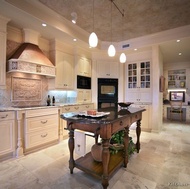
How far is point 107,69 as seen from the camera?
15.5 ft

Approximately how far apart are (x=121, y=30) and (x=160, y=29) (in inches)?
43.0

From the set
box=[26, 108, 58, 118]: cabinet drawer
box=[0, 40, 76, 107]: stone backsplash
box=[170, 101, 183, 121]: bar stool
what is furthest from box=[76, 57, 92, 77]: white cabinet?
box=[170, 101, 183, 121]: bar stool

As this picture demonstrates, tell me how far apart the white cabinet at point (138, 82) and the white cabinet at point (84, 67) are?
1.46 m

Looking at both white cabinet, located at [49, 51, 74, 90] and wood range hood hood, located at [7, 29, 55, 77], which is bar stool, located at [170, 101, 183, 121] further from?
wood range hood hood, located at [7, 29, 55, 77]

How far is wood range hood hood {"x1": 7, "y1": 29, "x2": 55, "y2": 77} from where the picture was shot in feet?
8.64

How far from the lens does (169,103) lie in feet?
19.9

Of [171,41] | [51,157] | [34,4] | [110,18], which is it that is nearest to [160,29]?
[171,41]

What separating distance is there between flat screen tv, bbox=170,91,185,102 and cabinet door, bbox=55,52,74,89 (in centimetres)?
511

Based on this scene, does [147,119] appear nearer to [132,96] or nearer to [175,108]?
[132,96]

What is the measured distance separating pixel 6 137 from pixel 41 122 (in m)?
0.67

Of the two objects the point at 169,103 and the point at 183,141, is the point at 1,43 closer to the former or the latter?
the point at 183,141

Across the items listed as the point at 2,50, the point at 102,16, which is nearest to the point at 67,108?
the point at 2,50

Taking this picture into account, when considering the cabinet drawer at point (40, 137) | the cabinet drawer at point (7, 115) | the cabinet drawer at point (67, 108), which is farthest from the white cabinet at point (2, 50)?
the cabinet drawer at point (67, 108)

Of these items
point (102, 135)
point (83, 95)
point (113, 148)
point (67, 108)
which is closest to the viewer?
point (102, 135)
